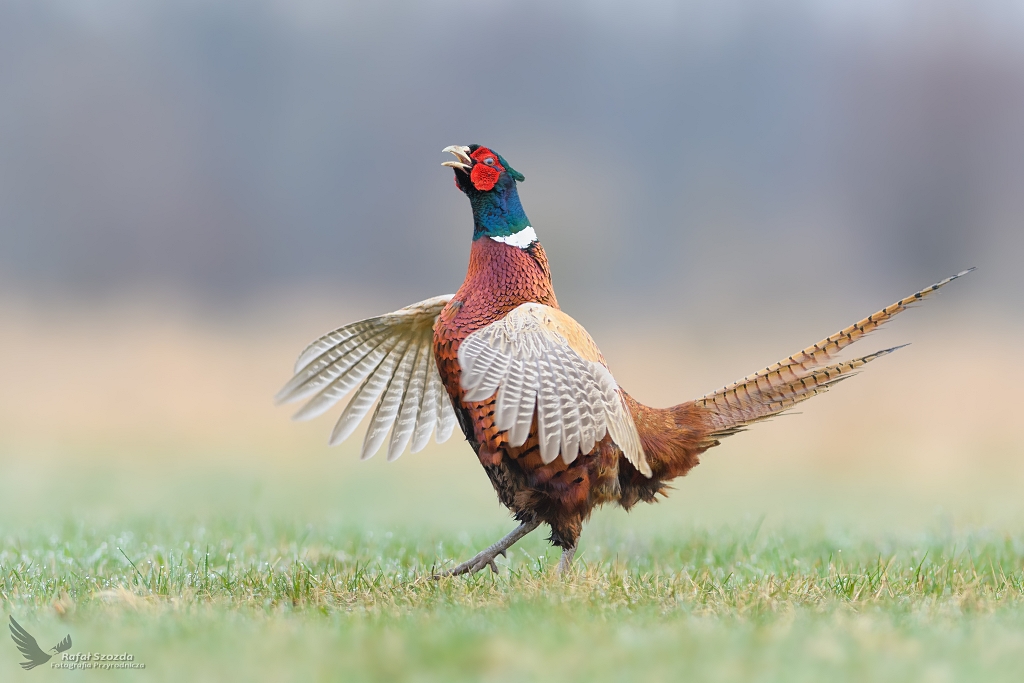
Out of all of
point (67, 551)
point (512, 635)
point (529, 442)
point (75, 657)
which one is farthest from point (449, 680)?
point (67, 551)

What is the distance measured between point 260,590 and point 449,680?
177cm

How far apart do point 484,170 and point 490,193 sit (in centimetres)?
11

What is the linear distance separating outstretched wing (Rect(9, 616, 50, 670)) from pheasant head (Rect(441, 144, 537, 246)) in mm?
2396

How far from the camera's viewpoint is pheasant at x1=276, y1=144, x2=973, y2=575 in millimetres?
3939

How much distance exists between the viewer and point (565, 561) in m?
4.27

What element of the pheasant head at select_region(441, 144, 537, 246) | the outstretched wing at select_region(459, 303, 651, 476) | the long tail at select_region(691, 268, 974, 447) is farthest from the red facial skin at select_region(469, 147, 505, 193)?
the long tail at select_region(691, 268, 974, 447)

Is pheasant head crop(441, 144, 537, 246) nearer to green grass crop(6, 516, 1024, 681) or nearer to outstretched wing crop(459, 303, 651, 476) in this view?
outstretched wing crop(459, 303, 651, 476)

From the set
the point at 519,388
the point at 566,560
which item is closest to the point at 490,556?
the point at 566,560

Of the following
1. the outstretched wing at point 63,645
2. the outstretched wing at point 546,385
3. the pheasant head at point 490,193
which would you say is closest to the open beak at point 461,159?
the pheasant head at point 490,193

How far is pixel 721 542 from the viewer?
562 centimetres

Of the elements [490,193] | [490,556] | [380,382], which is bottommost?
[490,556]

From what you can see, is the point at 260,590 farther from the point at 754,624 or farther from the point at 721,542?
the point at 721,542

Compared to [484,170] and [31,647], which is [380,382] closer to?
[484,170]

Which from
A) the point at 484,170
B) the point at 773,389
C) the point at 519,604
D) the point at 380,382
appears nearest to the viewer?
the point at 519,604
